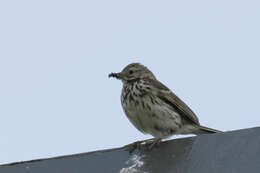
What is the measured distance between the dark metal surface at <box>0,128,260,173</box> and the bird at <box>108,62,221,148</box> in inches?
86.4

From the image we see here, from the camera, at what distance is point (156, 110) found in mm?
8852

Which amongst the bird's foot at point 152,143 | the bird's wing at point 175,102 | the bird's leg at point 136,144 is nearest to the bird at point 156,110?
the bird's wing at point 175,102

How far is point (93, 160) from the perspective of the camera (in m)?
6.38

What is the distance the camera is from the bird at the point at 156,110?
8.77 m

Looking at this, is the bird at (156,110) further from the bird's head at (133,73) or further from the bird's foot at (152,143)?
the bird's foot at (152,143)

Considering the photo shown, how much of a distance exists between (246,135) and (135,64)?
4444 millimetres

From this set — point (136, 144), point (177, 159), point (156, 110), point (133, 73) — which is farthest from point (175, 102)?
point (177, 159)

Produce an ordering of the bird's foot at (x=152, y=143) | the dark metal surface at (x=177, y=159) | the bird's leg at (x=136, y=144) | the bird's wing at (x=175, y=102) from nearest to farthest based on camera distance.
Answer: the dark metal surface at (x=177, y=159) < the bird's leg at (x=136, y=144) < the bird's foot at (x=152, y=143) < the bird's wing at (x=175, y=102)

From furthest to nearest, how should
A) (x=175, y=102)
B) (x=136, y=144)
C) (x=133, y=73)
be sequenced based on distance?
(x=133, y=73), (x=175, y=102), (x=136, y=144)

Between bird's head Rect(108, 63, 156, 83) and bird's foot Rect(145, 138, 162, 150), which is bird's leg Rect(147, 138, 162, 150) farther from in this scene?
bird's head Rect(108, 63, 156, 83)

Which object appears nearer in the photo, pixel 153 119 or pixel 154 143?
pixel 154 143

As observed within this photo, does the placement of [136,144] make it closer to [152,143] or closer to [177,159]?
[152,143]

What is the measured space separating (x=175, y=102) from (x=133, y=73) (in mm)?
941

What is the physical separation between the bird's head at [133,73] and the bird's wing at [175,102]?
0.33m
